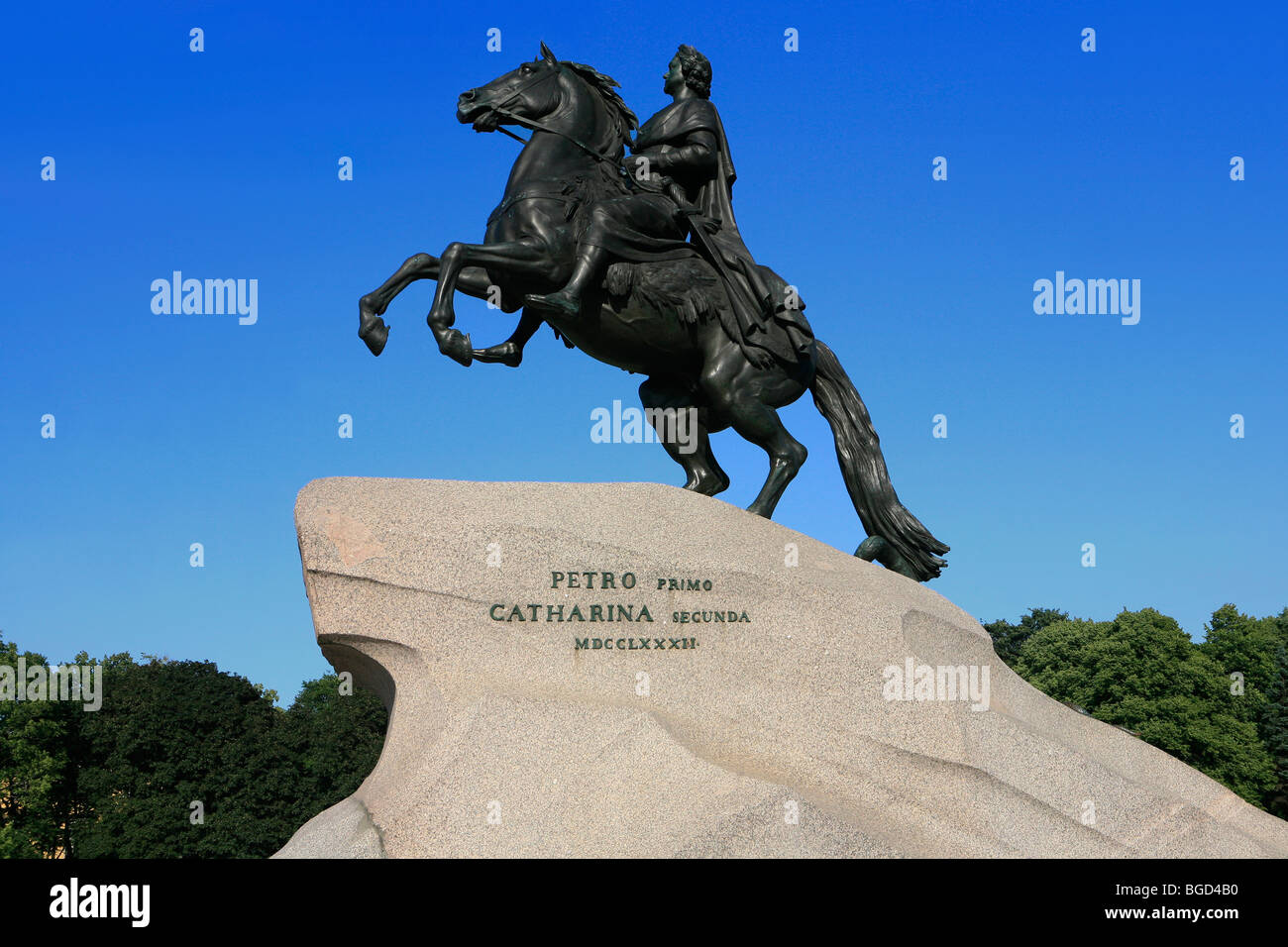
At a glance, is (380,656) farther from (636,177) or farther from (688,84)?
(688,84)

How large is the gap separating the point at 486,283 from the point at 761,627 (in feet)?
10.4

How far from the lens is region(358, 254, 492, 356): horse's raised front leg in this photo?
29.0 feet

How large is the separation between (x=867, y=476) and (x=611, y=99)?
3.69 m

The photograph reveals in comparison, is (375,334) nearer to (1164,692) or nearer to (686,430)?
(686,430)

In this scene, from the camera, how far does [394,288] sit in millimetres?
8906

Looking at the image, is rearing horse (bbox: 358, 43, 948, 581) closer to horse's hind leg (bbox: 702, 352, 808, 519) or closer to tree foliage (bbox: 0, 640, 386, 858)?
horse's hind leg (bbox: 702, 352, 808, 519)

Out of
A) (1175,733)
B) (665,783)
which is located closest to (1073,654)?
(1175,733)

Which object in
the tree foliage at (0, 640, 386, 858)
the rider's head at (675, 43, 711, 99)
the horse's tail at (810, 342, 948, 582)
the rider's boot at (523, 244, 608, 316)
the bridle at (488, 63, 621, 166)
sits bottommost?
Answer: the tree foliage at (0, 640, 386, 858)

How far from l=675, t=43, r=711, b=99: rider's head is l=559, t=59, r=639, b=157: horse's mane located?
0.72 metres

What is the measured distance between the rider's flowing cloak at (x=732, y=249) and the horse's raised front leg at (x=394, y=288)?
2069mm

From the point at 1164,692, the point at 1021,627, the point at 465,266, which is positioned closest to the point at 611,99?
the point at 465,266

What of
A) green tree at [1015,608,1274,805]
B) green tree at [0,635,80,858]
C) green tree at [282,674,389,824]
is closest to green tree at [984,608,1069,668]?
green tree at [1015,608,1274,805]

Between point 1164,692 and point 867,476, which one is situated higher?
point 867,476
